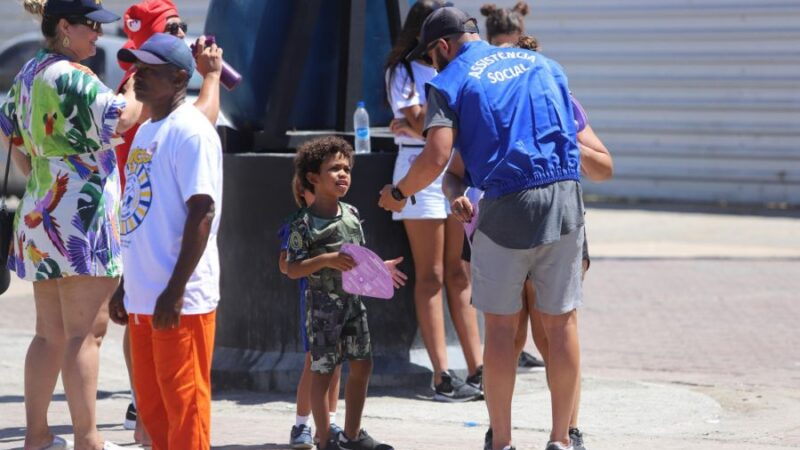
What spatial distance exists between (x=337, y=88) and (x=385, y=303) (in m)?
1.24

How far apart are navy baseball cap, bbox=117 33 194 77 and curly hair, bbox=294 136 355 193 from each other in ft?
4.30

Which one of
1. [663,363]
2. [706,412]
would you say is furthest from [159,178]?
[663,363]

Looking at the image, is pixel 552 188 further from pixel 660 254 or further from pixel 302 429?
pixel 660 254

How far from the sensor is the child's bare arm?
19.2 ft

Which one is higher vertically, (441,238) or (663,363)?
(441,238)

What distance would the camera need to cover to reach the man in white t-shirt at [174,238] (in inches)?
179

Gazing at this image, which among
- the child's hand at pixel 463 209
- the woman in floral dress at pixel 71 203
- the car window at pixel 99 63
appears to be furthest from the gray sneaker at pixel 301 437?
the car window at pixel 99 63

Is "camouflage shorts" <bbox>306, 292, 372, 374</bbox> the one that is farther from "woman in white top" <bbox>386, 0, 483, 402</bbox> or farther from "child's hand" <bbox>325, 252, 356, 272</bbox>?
"woman in white top" <bbox>386, 0, 483, 402</bbox>

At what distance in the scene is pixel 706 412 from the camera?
268 inches

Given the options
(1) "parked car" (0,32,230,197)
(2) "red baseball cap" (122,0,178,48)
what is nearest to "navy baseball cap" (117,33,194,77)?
(2) "red baseball cap" (122,0,178,48)

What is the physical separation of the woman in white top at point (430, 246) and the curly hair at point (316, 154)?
3.49ft

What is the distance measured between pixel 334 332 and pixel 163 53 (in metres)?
1.72

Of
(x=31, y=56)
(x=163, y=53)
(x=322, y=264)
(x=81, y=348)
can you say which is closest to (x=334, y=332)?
(x=322, y=264)

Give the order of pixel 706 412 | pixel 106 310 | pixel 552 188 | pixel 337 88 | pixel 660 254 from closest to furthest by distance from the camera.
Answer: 1. pixel 552 188
2. pixel 106 310
3. pixel 706 412
4. pixel 337 88
5. pixel 660 254
